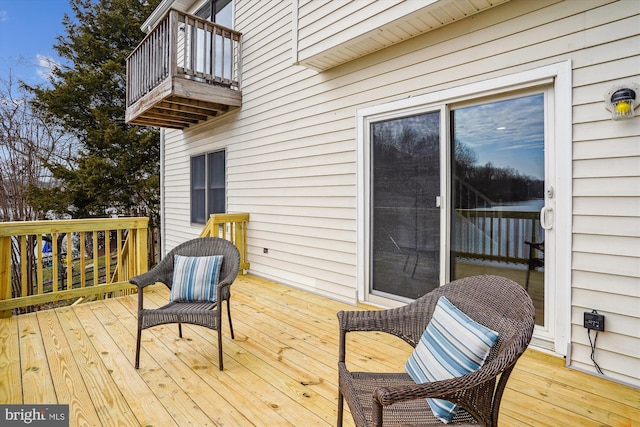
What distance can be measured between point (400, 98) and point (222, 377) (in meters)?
2.81

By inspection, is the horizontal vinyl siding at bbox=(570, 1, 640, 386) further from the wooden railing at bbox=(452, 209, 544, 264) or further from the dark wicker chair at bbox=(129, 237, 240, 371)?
the dark wicker chair at bbox=(129, 237, 240, 371)

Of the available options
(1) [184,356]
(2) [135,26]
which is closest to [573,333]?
(1) [184,356]

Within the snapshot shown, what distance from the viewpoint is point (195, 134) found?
265 inches

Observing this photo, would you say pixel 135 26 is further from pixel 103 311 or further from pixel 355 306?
pixel 355 306

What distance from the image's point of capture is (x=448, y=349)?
1310 mm

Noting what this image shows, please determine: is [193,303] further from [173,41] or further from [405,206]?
[173,41]

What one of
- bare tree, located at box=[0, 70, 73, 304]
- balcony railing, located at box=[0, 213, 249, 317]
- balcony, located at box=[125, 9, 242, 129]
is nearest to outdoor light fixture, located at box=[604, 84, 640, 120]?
balcony railing, located at box=[0, 213, 249, 317]

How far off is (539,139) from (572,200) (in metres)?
0.49

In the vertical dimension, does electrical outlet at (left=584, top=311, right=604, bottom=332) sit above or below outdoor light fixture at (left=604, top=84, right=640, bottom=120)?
below

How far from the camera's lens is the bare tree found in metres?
8.37

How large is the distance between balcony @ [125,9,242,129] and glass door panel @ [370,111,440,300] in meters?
2.87

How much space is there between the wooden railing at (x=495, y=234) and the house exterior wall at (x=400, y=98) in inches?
11.5

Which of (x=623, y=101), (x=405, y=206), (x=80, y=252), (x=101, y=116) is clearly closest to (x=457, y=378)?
(x=623, y=101)

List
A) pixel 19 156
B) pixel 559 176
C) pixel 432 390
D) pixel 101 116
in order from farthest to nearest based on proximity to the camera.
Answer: pixel 101 116, pixel 19 156, pixel 559 176, pixel 432 390
